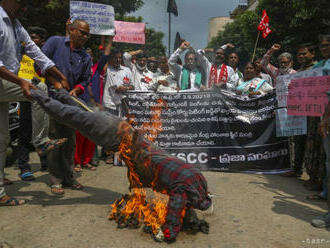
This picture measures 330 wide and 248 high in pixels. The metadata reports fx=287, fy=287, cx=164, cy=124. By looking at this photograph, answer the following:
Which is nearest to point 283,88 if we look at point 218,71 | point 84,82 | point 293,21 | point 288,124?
point 288,124

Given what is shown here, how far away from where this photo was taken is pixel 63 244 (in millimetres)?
2447

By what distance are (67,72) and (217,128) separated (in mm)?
2782

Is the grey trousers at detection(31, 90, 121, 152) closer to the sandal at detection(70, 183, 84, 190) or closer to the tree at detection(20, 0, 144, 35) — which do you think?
the sandal at detection(70, 183, 84, 190)

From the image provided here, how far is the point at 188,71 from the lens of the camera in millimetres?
6066

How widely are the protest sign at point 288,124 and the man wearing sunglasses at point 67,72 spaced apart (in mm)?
3266

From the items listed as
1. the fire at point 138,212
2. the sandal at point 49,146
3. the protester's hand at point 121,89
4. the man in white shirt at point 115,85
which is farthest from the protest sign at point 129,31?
the fire at point 138,212

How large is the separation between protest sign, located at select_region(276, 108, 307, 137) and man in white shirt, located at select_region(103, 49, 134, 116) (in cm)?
279

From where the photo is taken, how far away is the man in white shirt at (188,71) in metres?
5.95

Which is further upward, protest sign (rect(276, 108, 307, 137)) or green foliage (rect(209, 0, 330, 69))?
green foliage (rect(209, 0, 330, 69))

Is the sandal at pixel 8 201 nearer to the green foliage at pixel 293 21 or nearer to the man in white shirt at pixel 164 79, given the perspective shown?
the man in white shirt at pixel 164 79

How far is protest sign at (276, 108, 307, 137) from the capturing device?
4617mm

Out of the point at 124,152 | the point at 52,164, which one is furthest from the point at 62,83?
the point at 124,152

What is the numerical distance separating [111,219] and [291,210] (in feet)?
6.83

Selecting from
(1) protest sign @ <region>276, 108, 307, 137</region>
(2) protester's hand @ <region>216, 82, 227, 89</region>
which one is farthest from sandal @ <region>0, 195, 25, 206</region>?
(1) protest sign @ <region>276, 108, 307, 137</region>
